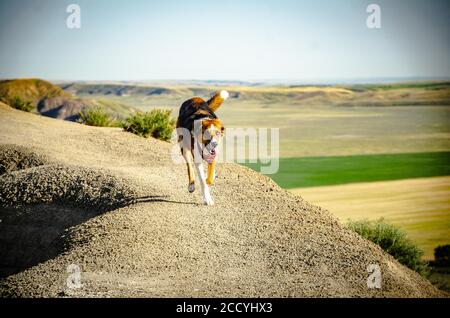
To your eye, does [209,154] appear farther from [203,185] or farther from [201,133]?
[203,185]

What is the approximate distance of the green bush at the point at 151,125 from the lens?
819 inches

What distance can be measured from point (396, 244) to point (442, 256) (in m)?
5.29

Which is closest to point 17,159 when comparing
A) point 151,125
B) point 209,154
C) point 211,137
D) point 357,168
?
point 151,125

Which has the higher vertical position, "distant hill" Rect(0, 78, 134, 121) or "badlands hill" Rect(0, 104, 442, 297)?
"distant hill" Rect(0, 78, 134, 121)

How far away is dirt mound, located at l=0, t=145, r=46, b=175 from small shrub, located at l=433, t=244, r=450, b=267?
47.1 ft

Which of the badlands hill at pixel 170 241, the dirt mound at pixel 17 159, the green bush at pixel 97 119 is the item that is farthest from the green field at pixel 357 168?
the badlands hill at pixel 170 241

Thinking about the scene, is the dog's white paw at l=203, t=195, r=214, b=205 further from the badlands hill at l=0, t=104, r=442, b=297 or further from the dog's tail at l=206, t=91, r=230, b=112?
the dog's tail at l=206, t=91, r=230, b=112

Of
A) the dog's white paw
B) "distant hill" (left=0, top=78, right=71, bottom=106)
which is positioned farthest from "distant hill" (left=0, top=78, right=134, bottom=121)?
the dog's white paw

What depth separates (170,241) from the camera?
10781 millimetres

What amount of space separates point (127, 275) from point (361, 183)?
139 feet

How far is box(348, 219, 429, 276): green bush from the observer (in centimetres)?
1733

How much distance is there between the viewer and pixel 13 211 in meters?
13.4
